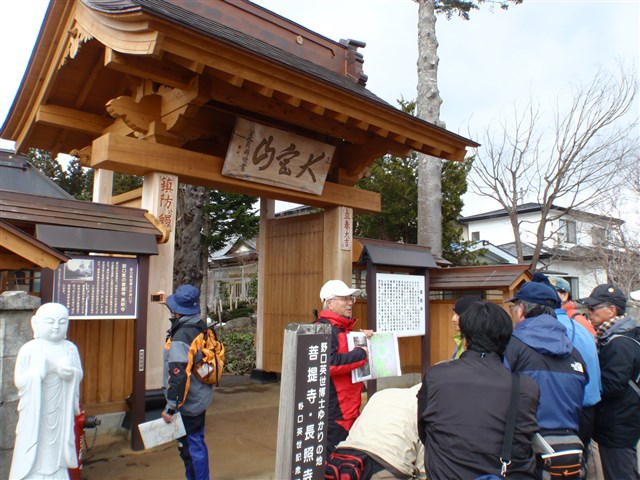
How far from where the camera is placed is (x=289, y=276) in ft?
29.7

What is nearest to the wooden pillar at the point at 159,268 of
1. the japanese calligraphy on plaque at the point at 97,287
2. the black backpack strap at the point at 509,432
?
the japanese calligraphy on plaque at the point at 97,287

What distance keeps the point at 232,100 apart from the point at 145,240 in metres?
2.17

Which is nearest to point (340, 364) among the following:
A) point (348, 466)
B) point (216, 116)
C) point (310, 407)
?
point (310, 407)

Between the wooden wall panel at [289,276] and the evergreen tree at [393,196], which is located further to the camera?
the evergreen tree at [393,196]

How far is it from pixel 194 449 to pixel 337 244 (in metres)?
4.43

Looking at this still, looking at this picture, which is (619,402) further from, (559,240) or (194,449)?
(559,240)

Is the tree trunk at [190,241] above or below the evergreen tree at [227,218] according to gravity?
below

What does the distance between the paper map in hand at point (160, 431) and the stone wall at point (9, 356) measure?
993 millimetres

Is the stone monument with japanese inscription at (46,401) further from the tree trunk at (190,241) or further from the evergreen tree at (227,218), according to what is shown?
the evergreen tree at (227,218)

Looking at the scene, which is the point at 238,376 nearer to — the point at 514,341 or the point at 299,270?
the point at 299,270

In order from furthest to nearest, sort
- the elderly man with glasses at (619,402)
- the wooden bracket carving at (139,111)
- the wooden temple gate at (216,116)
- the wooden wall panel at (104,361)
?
1. the wooden bracket carving at (139,111)
2. the wooden wall panel at (104,361)
3. the wooden temple gate at (216,116)
4. the elderly man with glasses at (619,402)

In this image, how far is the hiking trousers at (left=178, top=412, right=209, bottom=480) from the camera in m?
4.18

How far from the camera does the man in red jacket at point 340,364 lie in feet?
12.0

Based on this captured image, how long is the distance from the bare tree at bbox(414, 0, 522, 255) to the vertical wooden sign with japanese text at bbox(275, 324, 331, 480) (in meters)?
8.78
